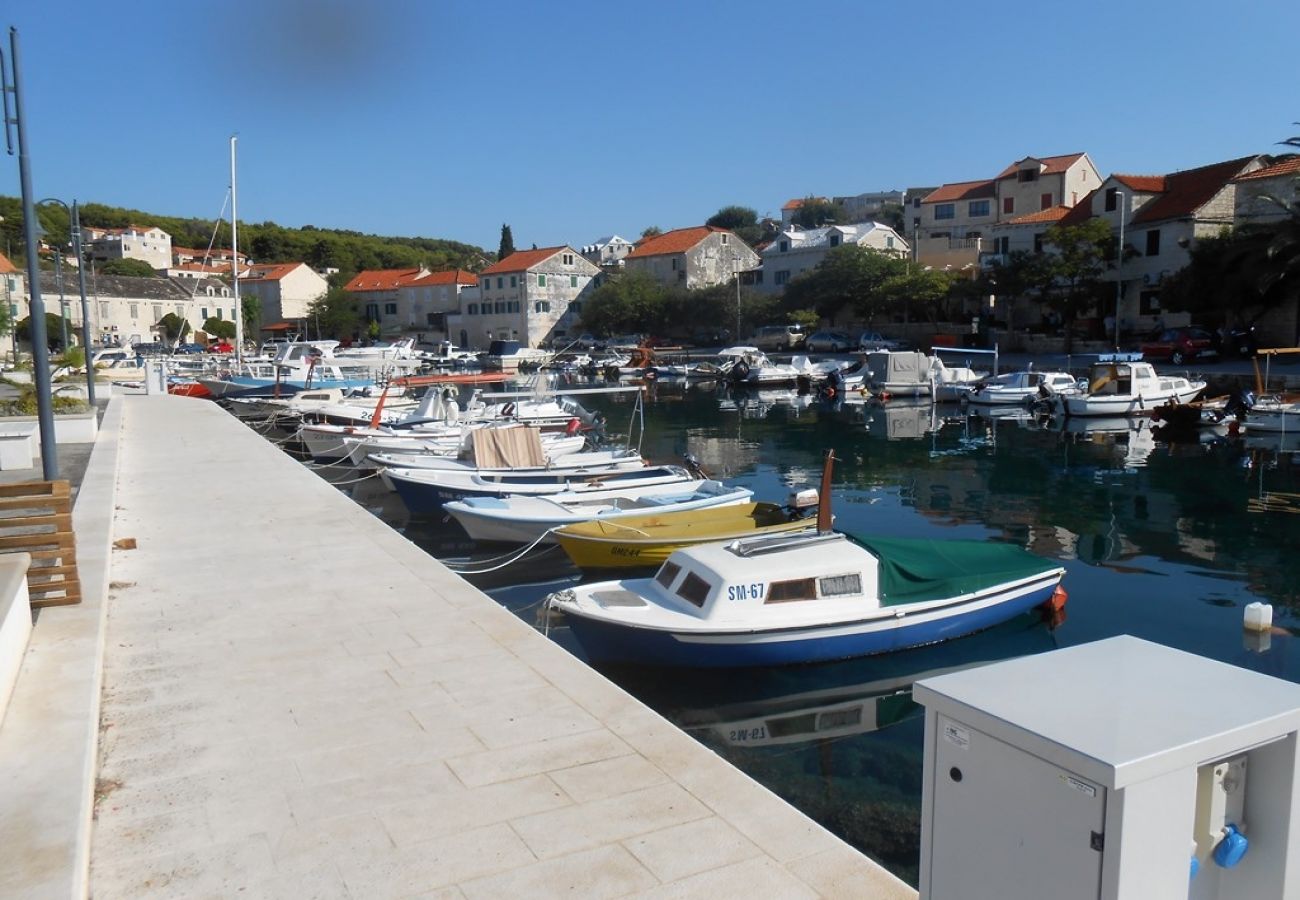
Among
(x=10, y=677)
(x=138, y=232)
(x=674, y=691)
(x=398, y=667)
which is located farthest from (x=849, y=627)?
(x=138, y=232)

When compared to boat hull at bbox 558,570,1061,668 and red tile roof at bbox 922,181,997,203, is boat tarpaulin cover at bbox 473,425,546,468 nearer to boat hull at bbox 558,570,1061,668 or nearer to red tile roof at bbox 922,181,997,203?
boat hull at bbox 558,570,1061,668

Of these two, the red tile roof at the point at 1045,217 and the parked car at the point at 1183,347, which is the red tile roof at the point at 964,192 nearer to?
the red tile roof at the point at 1045,217

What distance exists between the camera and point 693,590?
12789 millimetres

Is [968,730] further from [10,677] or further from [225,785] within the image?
[10,677]

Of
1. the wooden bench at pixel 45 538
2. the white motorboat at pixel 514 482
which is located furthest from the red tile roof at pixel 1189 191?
the wooden bench at pixel 45 538

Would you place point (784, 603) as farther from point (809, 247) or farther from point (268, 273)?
point (268, 273)

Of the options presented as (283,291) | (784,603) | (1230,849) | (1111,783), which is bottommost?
(784,603)

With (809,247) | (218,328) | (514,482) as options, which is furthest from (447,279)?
(514,482)

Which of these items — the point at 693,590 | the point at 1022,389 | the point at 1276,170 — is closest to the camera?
the point at 693,590

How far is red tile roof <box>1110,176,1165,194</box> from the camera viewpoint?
6284 cm

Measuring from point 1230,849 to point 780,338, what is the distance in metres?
78.3

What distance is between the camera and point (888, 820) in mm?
9445

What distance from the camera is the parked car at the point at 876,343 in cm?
6941

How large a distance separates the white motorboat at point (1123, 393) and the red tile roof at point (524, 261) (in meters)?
62.1
